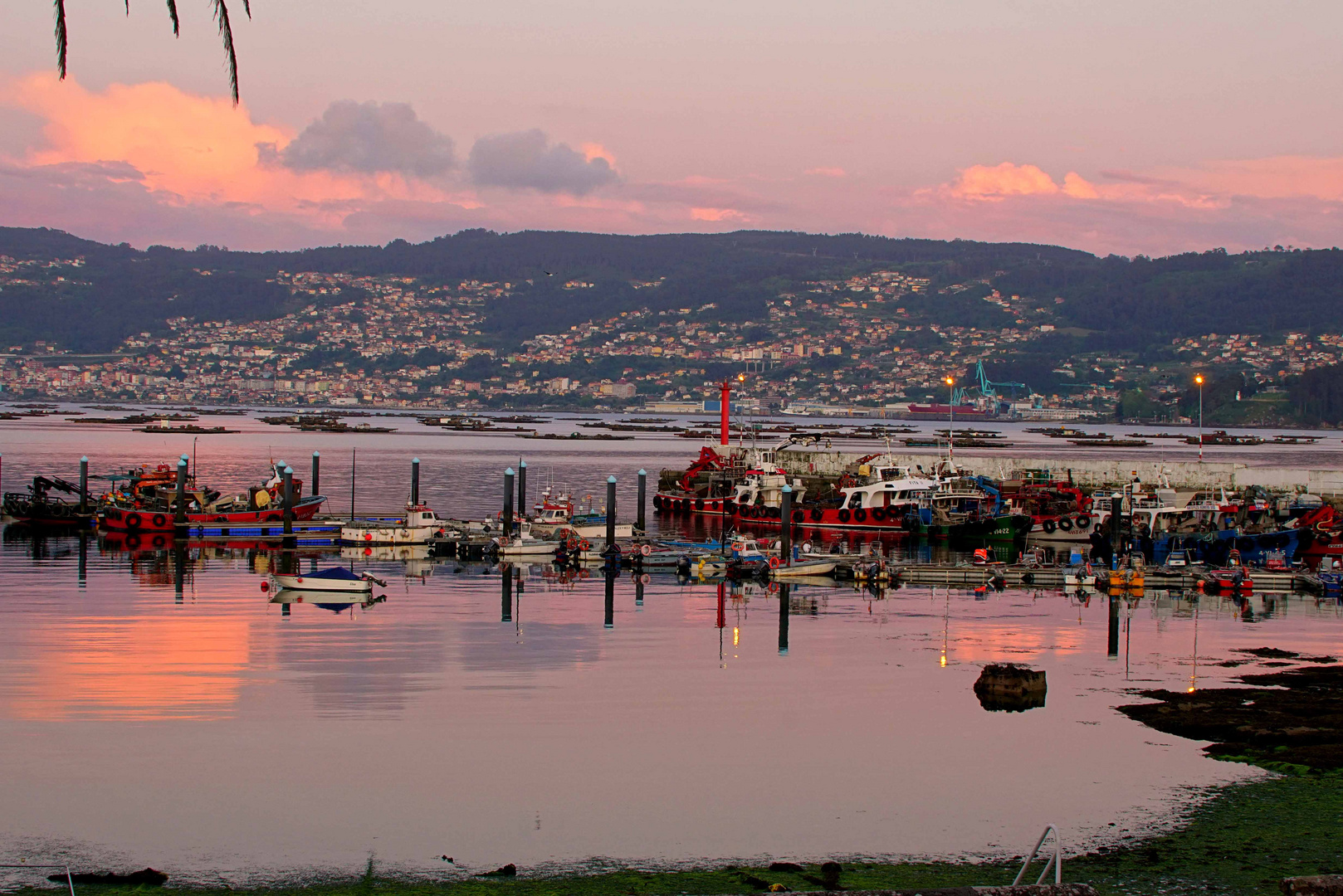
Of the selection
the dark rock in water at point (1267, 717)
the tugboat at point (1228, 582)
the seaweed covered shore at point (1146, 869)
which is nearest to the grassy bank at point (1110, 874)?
the seaweed covered shore at point (1146, 869)

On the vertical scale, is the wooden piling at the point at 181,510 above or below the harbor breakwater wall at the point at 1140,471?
below

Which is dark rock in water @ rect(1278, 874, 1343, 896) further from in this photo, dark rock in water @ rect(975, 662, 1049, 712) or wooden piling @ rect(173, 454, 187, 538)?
wooden piling @ rect(173, 454, 187, 538)

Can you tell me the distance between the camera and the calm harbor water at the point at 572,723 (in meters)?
14.3

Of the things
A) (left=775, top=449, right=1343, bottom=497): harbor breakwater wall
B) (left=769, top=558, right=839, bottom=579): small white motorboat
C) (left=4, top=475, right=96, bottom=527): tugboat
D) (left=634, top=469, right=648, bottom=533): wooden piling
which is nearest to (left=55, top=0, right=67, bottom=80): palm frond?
(left=769, top=558, right=839, bottom=579): small white motorboat

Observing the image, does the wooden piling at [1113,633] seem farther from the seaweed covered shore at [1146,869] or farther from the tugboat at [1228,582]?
the seaweed covered shore at [1146,869]

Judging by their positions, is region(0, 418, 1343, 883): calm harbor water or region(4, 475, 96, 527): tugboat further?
region(4, 475, 96, 527): tugboat

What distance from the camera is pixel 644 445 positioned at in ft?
460

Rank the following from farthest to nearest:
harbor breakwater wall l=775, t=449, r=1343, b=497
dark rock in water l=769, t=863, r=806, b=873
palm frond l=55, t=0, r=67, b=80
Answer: harbor breakwater wall l=775, t=449, r=1343, b=497, dark rock in water l=769, t=863, r=806, b=873, palm frond l=55, t=0, r=67, b=80

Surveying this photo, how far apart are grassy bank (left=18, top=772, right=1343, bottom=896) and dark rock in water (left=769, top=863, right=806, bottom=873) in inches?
2.5

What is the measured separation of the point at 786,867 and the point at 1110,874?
306 cm

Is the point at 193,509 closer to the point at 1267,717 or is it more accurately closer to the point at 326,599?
the point at 326,599

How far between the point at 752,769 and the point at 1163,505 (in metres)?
37.0

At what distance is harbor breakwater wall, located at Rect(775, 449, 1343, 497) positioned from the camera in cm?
6019

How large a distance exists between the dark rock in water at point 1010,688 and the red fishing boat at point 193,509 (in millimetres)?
30651
